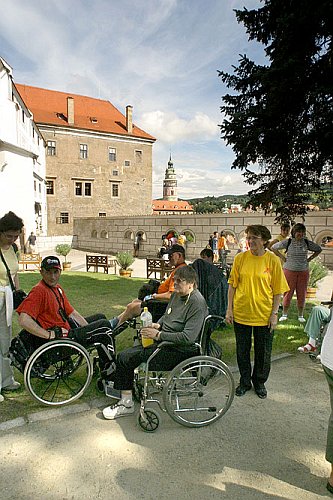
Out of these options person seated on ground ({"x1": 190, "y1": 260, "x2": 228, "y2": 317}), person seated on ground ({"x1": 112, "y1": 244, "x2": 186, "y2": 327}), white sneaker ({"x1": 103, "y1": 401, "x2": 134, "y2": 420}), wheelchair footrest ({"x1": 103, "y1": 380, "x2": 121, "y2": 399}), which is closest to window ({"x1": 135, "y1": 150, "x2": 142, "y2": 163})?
person seated on ground ({"x1": 112, "y1": 244, "x2": 186, "y2": 327})

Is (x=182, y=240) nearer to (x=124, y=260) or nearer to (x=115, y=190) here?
(x=124, y=260)

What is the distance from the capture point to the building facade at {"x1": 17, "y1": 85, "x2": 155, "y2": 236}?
125ft

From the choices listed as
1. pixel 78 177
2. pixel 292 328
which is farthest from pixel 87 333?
pixel 78 177

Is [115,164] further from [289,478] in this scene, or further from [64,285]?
[289,478]

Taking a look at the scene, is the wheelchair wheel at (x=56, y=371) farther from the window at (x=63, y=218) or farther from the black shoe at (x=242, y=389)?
the window at (x=63, y=218)

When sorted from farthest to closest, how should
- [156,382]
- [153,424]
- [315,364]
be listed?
[315,364]
[156,382]
[153,424]

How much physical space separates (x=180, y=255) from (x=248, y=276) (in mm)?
1681

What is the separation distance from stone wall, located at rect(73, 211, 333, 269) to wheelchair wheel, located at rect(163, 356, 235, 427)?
10311mm

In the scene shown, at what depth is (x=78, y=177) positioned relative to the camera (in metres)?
39.1

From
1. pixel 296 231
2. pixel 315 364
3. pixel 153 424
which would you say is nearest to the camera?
pixel 153 424

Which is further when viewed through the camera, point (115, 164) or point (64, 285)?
point (115, 164)

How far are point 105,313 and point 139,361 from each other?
4385 millimetres

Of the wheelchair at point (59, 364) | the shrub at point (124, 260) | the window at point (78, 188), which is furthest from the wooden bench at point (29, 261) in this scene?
the window at point (78, 188)

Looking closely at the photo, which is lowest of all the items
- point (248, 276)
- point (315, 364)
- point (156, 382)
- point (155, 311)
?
point (315, 364)
